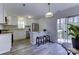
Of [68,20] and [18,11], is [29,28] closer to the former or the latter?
[18,11]

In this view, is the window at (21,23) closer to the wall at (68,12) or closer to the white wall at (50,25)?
the white wall at (50,25)

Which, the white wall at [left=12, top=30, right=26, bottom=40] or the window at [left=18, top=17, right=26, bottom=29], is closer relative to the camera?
the white wall at [left=12, top=30, right=26, bottom=40]

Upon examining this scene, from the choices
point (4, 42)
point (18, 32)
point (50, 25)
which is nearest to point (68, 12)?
point (50, 25)

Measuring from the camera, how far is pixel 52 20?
6.09m

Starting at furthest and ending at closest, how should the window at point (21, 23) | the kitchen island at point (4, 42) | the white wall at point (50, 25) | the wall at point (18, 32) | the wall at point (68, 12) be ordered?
the window at point (21, 23), the wall at point (18, 32), the white wall at point (50, 25), the wall at point (68, 12), the kitchen island at point (4, 42)

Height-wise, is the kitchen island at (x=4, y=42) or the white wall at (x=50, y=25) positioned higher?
the white wall at (x=50, y=25)

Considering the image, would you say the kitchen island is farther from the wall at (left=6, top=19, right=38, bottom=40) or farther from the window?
the window

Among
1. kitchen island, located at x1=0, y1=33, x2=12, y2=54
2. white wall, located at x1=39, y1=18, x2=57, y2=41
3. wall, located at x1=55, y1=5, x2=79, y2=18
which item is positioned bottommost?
kitchen island, located at x1=0, y1=33, x2=12, y2=54

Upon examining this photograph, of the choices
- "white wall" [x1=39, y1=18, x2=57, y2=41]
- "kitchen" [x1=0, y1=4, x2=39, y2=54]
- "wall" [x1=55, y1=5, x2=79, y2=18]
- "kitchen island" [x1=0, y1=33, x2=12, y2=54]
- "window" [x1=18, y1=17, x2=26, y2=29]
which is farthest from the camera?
"window" [x1=18, y1=17, x2=26, y2=29]

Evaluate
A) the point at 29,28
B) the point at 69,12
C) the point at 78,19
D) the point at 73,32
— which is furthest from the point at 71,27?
the point at 29,28

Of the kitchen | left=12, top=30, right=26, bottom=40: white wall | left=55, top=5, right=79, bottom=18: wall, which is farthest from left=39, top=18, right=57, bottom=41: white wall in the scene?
left=12, top=30, right=26, bottom=40: white wall

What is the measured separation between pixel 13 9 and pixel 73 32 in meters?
4.21

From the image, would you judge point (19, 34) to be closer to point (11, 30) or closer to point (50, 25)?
point (11, 30)

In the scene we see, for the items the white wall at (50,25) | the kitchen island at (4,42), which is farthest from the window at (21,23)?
the kitchen island at (4,42)
